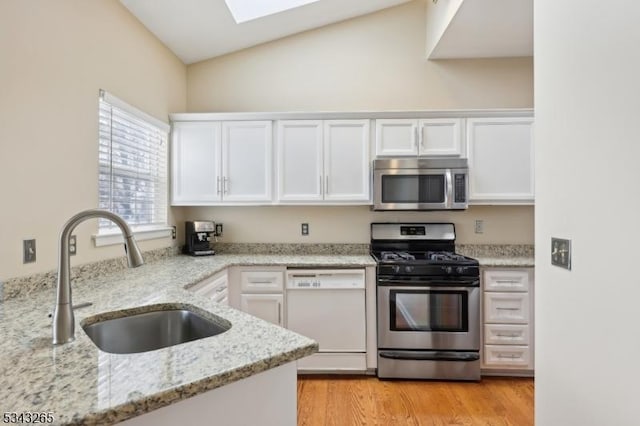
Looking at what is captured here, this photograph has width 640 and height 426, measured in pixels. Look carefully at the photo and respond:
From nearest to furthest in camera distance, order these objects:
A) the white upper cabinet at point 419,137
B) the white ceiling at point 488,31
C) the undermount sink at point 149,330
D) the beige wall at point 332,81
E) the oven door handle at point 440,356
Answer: the undermount sink at point 149,330, the white ceiling at point 488,31, the oven door handle at point 440,356, the white upper cabinet at point 419,137, the beige wall at point 332,81

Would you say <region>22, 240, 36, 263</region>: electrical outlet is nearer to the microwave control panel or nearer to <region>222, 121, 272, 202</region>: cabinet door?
<region>222, 121, 272, 202</region>: cabinet door

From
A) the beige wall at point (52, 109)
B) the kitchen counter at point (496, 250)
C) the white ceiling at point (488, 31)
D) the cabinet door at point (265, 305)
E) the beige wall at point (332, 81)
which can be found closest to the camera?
the beige wall at point (52, 109)

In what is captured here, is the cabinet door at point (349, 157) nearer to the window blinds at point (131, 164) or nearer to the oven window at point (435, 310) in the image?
the oven window at point (435, 310)

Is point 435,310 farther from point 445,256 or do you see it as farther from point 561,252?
point 561,252

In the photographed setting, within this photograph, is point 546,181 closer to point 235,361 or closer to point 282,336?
point 282,336

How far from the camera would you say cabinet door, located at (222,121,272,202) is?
9.69ft

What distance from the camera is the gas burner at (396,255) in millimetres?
2742

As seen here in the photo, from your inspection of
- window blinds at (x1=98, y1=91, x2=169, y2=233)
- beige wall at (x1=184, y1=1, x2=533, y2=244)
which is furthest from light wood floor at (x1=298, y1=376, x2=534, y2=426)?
window blinds at (x1=98, y1=91, x2=169, y2=233)

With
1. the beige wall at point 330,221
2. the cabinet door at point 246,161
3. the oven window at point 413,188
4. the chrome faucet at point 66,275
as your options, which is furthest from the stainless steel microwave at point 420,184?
the chrome faucet at point 66,275

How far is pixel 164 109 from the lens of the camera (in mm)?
2873

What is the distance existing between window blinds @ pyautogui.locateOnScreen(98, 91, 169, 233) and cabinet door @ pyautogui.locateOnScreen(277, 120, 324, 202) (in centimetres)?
103

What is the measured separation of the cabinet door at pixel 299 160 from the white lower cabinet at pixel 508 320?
63.2 inches

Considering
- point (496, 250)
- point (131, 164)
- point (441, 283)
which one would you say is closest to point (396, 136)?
point (441, 283)

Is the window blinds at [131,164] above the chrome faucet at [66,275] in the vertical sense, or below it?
above
